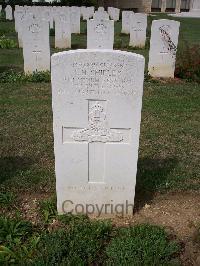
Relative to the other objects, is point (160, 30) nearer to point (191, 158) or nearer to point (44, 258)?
point (191, 158)

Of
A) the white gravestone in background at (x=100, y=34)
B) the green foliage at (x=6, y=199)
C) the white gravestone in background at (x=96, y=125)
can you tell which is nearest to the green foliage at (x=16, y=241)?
the green foliage at (x=6, y=199)

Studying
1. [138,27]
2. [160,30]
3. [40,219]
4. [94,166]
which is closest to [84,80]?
[94,166]

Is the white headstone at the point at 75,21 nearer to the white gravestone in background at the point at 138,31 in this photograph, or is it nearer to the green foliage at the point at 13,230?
the white gravestone in background at the point at 138,31

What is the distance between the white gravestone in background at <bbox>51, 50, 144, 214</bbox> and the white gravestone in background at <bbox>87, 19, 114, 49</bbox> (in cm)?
765

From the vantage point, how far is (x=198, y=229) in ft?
12.6

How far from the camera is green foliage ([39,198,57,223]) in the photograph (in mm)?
4047

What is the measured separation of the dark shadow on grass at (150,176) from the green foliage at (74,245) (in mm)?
733

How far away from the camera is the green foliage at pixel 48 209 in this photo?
4047 millimetres

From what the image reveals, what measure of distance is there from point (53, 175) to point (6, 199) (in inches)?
32.0

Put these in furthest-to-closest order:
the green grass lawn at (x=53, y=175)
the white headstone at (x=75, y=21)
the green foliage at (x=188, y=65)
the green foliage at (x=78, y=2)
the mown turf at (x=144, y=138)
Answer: the green foliage at (x=78, y=2), the white headstone at (x=75, y=21), the green foliage at (x=188, y=65), the mown turf at (x=144, y=138), the green grass lawn at (x=53, y=175)

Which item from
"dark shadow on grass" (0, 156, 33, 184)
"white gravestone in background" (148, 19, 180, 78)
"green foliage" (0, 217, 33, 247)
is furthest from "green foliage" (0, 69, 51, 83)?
"green foliage" (0, 217, 33, 247)

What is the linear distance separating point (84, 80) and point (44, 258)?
1700 millimetres

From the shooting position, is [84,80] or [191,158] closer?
[84,80]

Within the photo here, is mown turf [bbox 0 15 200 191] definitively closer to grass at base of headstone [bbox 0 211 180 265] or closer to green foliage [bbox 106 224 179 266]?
grass at base of headstone [bbox 0 211 180 265]
